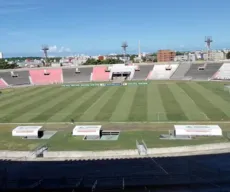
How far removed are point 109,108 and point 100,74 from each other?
45919 millimetres

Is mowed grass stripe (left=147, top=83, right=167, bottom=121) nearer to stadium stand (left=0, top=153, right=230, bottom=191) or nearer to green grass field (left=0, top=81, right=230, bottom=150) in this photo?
green grass field (left=0, top=81, right=230, bottom=150)

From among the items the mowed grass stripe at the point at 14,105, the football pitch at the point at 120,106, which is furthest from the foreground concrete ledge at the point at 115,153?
the mowed grass stripe at the point at 14,105

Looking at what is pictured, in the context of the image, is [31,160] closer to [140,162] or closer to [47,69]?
[140,162]

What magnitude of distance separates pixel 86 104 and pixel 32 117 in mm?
9755

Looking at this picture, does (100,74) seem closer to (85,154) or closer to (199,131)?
(199,131)

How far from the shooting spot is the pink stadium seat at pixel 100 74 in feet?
287

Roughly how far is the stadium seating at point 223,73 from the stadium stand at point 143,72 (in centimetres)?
1694

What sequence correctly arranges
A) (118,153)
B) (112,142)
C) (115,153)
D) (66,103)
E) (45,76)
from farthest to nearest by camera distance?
(45,76) < (66,103) < (112,142) < (115,153) < (118,153)

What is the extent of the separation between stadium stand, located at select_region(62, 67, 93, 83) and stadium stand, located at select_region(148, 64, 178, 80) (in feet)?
53.6

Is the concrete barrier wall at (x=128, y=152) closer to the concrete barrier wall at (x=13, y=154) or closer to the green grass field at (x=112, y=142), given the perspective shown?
the concrete barrier wall at (x=13, y=154)

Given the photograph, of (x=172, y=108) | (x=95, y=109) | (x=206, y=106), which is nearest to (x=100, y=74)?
(x=95, y=109)

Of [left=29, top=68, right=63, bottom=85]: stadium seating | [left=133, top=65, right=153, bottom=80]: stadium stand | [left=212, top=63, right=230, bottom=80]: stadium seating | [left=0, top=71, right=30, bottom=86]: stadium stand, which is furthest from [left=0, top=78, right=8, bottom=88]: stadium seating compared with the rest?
[left=212, top=63, right=230, bottom=80]: stadium seating

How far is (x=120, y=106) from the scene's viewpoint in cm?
4591

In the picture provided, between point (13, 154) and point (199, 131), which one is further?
point (199, 131)
